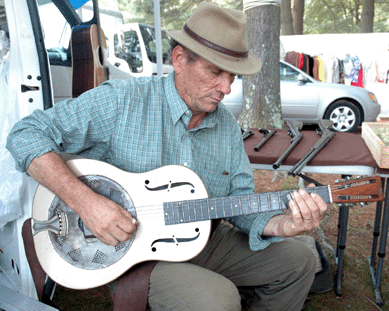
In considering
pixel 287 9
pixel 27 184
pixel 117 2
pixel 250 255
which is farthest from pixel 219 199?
pixel 287 9

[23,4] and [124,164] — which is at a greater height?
[23,4]

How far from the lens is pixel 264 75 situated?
4.64 metres

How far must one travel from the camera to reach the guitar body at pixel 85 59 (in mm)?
3094

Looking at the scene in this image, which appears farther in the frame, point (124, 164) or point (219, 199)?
point (124, 164)

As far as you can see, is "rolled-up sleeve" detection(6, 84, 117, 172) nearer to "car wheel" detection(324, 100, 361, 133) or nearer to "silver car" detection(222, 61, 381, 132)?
"silver car" detection(222, 61, 381, 132)

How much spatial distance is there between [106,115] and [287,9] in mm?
13431

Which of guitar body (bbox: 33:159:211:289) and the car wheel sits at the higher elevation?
guitar body (bbox: 33:159:211:289)

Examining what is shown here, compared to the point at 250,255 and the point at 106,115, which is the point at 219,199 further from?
the point at 106,115

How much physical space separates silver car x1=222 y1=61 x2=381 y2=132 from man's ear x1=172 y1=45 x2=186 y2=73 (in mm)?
5974

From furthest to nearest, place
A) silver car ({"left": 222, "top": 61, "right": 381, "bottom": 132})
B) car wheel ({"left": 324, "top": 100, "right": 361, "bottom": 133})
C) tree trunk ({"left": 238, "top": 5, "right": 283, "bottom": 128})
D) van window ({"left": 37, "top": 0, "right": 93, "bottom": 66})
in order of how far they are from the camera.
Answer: car wheel ({"left": 324, "top": 100, "right": 361, "bottom": 133}), silver car ({"left": 222, "top": 61, "right": 381, "bottom": 132}), tree trunk ({"left": 238, "top": 5, "right": 283, "bottom": 128}), van window ({"left": 37, "top": 0, "right": 93, "bottom": 66})

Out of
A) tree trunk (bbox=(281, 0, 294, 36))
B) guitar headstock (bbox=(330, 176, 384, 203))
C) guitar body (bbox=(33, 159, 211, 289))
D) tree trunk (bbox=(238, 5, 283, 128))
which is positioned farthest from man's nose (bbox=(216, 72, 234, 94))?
tree trunk (bbox=(281, 0, 294, 36))

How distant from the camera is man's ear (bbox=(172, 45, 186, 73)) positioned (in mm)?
1677

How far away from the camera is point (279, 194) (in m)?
1.46

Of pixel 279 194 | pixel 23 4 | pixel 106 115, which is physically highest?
pixel 23 4
